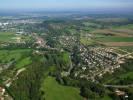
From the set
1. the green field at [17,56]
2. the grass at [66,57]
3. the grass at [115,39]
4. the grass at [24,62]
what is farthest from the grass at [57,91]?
the grass at [115,39]

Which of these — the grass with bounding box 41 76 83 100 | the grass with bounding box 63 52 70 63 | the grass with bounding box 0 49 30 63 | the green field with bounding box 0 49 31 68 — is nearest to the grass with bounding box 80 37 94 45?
the grass with bounding box 63 52 70 63

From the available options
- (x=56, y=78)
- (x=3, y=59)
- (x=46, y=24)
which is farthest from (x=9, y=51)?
(x=46, y=24)

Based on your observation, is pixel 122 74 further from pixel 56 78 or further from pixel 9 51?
pixel 9 51

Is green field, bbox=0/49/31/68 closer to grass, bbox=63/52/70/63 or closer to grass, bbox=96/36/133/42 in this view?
grass, bbox=63/52/70/63

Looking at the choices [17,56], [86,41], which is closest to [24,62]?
[17,56]

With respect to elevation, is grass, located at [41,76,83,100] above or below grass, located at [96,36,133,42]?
above

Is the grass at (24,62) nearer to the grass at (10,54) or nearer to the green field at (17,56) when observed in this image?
the green field at (17,56)

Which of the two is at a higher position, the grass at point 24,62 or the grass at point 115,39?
the grass at point 24,62

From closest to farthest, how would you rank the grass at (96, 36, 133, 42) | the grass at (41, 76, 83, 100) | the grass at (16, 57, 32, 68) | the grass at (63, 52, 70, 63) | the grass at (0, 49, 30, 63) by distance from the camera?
the grass at (41, 76, 83, 100) < the grass at (16, 57, 32, 68) < the grass at (63, 52, 70, 63) < the grass at (0, 49, 30, 63) < the grass at (96, 36, 133, 42)

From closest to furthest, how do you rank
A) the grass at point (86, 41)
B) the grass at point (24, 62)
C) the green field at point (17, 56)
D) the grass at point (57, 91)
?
1. the grass at point (57, 91)
2. the grass at point (24, 62)
3. the green field at point (17, 56)
4. the grass at point (86, 41)

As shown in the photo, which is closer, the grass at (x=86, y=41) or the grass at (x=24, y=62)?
the grass at (x=24, y=62)
